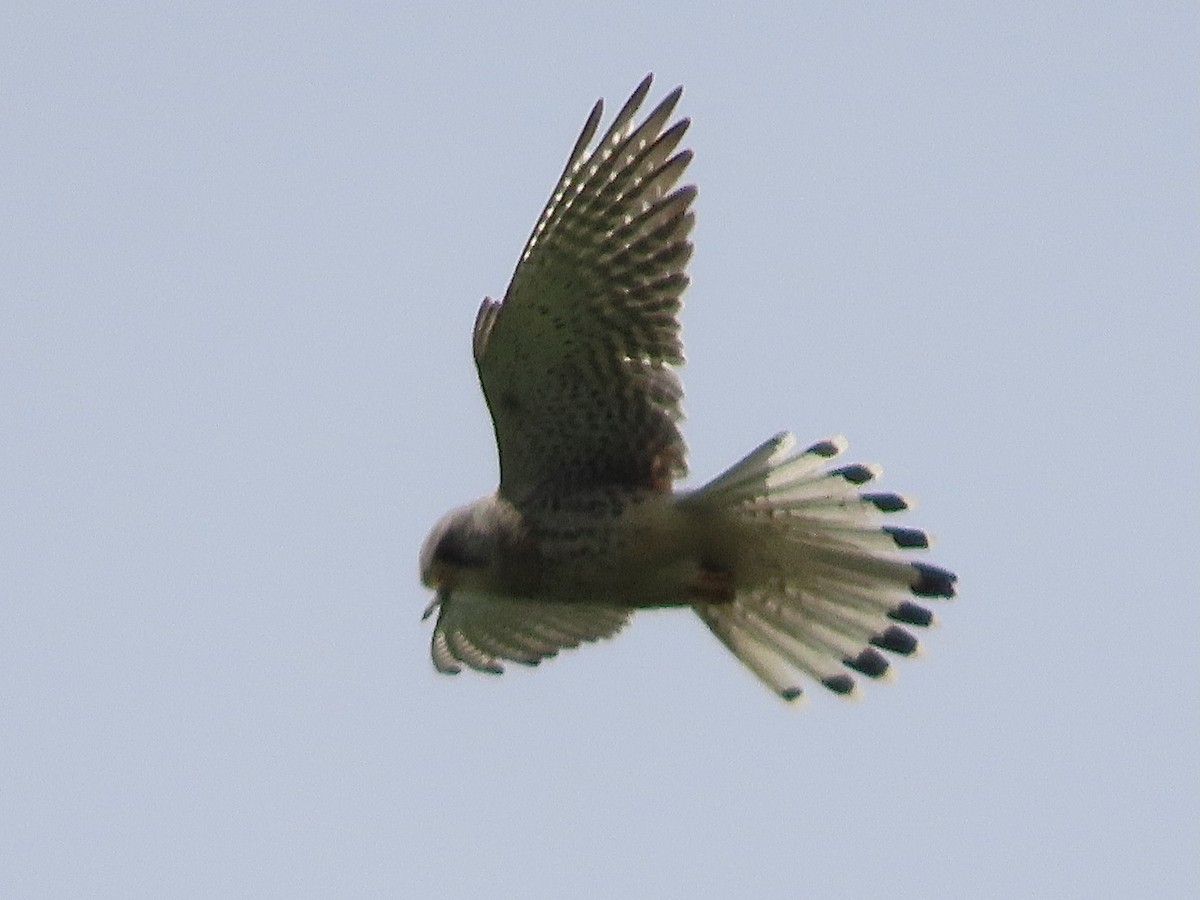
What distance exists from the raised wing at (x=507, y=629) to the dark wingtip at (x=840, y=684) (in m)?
0.80

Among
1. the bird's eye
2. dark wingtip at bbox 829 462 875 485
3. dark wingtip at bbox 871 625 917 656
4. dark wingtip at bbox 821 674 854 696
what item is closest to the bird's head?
the bird's eye

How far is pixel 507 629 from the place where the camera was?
32.9ft

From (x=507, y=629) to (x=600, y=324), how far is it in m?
1.53

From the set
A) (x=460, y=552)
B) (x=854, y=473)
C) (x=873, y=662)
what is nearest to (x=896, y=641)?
(x=873, y=662)

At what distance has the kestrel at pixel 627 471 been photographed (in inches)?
355

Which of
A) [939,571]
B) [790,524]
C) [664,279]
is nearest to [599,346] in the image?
[664,279]

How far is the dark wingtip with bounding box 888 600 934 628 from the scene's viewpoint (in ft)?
31.0

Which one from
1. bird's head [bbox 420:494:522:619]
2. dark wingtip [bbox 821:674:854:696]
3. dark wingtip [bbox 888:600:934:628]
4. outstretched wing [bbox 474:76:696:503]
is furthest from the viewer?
dark wingtip [bbox 821:674:854:696]

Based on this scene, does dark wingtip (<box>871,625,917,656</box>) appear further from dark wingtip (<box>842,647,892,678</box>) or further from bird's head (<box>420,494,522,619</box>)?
bird's head (<box>420,494,522,619</box>)

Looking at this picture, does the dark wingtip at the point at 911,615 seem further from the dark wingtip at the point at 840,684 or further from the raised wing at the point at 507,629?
the raised wing at the point at 507,629

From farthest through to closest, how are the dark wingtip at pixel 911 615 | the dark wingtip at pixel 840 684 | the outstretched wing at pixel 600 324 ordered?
the dark wingtip at pixel 840 684
the dark wingtip at pixel 911 615
the outstretched wing at pixel 600 324

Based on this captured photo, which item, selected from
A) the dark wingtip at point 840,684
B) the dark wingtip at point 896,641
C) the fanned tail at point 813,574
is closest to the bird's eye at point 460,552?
the fanned tail at point 813,574

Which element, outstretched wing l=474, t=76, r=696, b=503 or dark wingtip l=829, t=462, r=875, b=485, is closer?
outstretched wing l=474, t=76, r=696, b=503

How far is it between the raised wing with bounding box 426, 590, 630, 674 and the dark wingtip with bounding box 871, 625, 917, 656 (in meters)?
0.96
